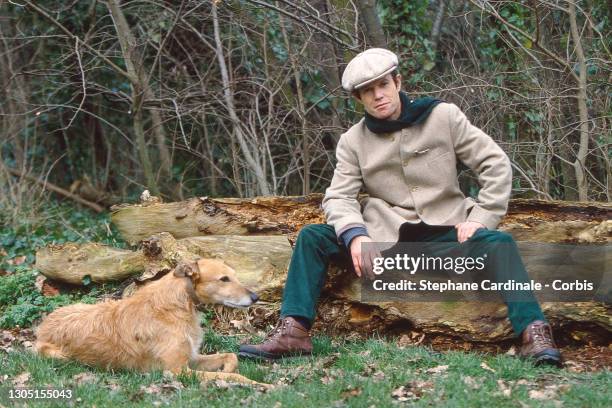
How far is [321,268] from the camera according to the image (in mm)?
6094

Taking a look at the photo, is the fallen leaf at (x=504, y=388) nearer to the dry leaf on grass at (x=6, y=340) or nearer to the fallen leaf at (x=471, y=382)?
the fallen leaf at (x=471, y=382)

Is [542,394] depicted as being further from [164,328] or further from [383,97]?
[164,328]

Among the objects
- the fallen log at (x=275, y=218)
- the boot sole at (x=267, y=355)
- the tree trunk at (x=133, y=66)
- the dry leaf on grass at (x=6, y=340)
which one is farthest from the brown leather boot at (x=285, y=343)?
the tree trunk at (x=133, y=66)

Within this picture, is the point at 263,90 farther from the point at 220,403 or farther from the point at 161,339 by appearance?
the point at 220,403

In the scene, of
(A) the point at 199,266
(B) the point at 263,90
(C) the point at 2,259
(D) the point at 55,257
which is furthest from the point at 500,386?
(C) the point at 2,259

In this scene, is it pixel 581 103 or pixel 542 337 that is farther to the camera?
pixel 581 103

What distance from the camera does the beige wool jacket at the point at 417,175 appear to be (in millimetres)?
5988

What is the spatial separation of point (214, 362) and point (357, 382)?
44.4 inches

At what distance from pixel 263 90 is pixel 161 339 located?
5.66m

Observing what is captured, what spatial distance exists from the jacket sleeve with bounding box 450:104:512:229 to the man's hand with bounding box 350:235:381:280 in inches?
28.8

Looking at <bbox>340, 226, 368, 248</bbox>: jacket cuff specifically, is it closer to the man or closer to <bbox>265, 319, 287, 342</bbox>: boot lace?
the man

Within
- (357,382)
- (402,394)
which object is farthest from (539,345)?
(357,382)

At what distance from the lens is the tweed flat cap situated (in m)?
6.00

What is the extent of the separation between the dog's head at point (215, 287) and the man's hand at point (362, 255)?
0.76m
